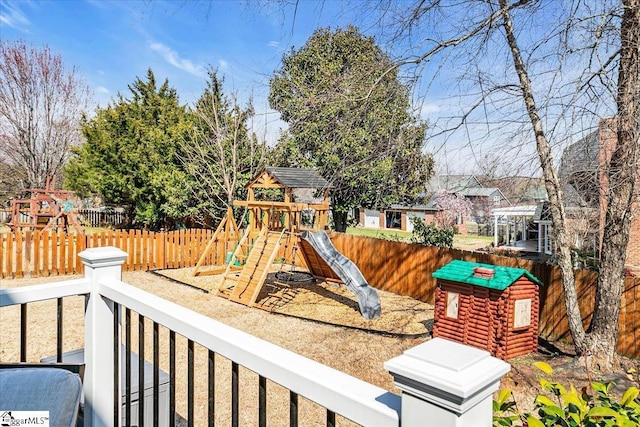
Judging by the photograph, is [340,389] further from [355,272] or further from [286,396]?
[355,272]

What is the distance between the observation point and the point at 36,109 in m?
17.1

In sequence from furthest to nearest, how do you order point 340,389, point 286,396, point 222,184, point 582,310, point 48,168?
point 48,168 → point 222,184 → point 582,310 → point 286,396 → point 340,389

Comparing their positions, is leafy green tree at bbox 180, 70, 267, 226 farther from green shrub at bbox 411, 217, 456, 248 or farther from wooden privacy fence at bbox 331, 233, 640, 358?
green shrub at bbox 411, 217, 456, 248

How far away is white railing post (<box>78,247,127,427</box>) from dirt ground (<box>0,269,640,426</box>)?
185cm

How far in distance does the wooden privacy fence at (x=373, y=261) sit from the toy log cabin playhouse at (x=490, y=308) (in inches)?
32.8

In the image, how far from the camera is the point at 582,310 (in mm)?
6520

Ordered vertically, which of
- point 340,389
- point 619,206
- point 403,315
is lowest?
point 403,315

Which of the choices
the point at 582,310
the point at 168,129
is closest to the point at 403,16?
the point at 582,310

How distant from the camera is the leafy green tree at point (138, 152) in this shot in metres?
15.2

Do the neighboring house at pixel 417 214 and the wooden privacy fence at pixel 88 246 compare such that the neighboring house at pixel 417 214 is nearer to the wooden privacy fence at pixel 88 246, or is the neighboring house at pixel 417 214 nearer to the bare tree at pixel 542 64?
the wooden privacy fence at pixel 88 246

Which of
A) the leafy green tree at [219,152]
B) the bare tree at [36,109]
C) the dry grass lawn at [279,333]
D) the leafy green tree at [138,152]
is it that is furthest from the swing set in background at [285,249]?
the bare tree at [36,109]

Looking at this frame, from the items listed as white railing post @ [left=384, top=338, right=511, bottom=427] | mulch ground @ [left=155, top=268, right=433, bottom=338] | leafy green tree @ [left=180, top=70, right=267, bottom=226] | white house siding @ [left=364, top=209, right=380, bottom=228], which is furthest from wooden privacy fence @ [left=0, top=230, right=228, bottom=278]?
white house siding @ [left=364, top=209, right=380, bottom=228]

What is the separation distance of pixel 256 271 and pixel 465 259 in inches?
166

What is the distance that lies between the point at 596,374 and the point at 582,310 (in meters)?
1.59
